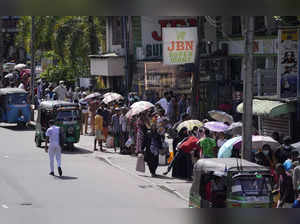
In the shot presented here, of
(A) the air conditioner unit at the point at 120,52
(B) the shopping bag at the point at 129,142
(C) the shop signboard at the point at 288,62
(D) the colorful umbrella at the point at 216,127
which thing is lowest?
(B) the shopping bag at the point at 129,142

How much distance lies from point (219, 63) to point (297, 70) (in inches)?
480

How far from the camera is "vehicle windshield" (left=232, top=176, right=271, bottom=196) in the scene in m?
9.82

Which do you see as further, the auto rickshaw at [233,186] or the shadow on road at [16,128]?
the shadow on road at [16,128]

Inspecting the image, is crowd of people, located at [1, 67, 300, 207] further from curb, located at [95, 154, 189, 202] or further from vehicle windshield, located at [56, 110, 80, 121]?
vehicle windshield, located at [56, 110, 80, 121]

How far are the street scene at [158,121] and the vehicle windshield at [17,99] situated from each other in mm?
45

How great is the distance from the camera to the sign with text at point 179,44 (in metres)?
21.6

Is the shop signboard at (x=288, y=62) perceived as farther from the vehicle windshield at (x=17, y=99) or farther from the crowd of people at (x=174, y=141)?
the vehicle windshield at (x=17, y=99)

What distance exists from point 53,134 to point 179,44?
727cm

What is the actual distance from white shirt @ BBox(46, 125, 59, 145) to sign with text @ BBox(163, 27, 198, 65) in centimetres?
683

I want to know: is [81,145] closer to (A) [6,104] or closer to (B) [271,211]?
(A) [6,104]

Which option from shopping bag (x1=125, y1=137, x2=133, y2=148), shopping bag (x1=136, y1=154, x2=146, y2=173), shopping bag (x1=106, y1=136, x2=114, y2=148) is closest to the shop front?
shopping bag (x1=136, y1=154, x2=146, y2=173)

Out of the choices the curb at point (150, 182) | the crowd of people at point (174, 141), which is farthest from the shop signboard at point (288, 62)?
the curb at point (150, 182)

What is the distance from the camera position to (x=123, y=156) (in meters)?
20.9
